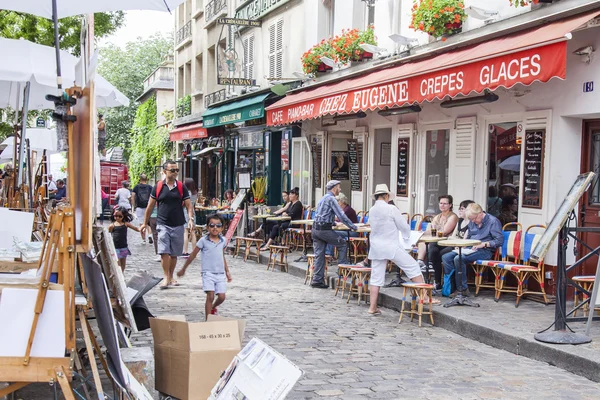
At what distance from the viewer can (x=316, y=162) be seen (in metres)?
17.8

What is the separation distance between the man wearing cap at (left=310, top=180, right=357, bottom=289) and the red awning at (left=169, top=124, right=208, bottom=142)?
521 inches

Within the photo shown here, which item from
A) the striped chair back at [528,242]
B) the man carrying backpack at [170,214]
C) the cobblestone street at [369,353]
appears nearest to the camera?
the cobblestone street at [369,353]

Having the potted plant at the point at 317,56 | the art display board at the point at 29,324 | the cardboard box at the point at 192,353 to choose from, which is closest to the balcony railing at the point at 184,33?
Result: the potted plant at the point at 317,56

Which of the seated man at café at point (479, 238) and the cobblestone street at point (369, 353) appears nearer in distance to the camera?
the cobblestone street at point (369, 353)

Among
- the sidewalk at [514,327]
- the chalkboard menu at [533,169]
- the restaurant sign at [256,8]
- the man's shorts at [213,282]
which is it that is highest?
the restaurant sign at [256,8]

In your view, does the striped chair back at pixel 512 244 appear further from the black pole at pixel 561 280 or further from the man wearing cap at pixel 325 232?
the man wearing cap at pixel 325 232

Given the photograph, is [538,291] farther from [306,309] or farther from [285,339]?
[285,339]

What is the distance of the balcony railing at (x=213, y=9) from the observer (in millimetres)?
26109

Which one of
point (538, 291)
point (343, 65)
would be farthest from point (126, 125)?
point (538, 291)

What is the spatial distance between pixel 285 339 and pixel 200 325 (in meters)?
2.95

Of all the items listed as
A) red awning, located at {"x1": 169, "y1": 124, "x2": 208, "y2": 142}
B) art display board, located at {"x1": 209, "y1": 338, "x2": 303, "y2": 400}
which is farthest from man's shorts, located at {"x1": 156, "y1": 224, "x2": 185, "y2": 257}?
red awning, located at {"x1": 169, "y1": 124, "x2": 208, "y2": 142}

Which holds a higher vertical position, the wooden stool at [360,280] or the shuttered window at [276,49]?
the shuttered window at [276,49]

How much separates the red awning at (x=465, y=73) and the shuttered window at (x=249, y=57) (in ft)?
29.4

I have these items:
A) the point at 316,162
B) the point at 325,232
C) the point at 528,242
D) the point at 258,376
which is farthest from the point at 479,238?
the point at 316,162
